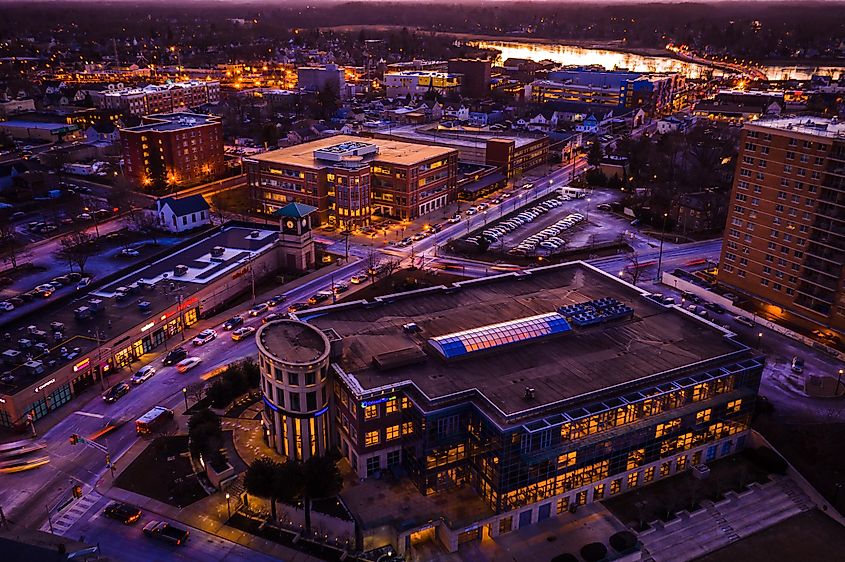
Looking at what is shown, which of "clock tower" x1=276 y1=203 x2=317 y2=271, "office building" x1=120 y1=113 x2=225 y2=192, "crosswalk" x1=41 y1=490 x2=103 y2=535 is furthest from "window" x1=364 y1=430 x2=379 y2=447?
"office building" x1=120 y1=113 x2=225 y2=192

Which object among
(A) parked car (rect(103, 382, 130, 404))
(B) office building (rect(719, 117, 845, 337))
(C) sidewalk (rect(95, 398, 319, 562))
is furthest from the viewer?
(B) office building (rect(719, 117, 845, 337))

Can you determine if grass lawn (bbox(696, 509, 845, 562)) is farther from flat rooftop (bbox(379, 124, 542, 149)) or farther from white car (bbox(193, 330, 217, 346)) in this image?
flat rooftop (bbox(379, 124, 542, 149))

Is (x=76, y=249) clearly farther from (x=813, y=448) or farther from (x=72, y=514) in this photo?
(x=813, y=448)

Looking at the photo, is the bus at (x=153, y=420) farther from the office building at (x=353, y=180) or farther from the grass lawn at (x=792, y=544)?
the office building at (x=353, y=180)

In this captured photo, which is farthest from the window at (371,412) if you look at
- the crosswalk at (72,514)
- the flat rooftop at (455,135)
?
the flat rooftop at (455,135)

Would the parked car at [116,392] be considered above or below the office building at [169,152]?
below

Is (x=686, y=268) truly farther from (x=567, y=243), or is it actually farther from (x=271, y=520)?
(x=271, y=520)
